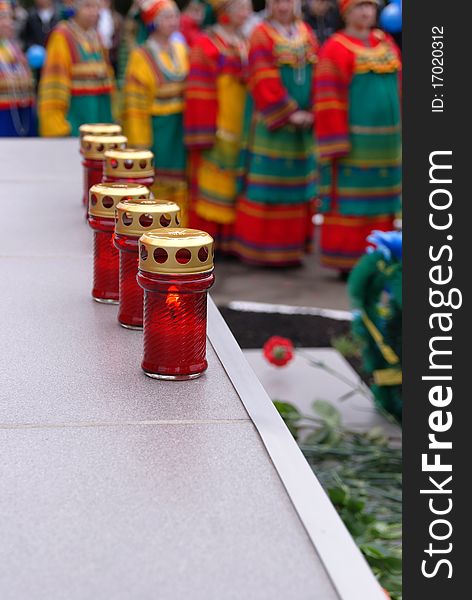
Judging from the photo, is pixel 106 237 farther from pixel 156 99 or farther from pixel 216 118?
pixel 156 99

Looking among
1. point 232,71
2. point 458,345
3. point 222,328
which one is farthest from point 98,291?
point 232,71

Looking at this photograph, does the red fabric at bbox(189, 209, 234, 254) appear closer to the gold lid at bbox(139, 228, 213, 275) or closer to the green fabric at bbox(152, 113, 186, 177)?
the green fabric at bbox(152, 113, 186, 177)

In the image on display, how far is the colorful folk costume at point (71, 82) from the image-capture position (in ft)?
21.0

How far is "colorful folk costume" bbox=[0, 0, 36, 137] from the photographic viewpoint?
6.54 meters

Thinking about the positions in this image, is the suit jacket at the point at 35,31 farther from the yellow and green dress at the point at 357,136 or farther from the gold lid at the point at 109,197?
the gold lid at the point at 109,197

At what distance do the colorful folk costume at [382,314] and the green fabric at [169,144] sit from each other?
2.99 metres

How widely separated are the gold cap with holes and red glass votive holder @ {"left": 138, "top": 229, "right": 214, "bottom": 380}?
0.14 m

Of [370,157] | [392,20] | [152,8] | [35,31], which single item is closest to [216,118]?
[152,8]

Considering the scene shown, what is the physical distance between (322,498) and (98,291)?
76 centimetres

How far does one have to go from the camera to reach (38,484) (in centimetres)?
112

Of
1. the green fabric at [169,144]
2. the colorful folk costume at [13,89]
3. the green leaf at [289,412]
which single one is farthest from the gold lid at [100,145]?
the colorful folk costume at [13,89]

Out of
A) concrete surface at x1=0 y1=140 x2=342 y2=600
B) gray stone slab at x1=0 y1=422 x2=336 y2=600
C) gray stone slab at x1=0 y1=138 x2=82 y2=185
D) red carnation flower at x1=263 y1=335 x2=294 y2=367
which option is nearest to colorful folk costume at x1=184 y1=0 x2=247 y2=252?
gray stone slab at x1=0 y1=138 x2=82 y2=185

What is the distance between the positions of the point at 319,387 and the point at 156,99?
281 centimetres

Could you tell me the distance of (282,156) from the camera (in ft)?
19.6
